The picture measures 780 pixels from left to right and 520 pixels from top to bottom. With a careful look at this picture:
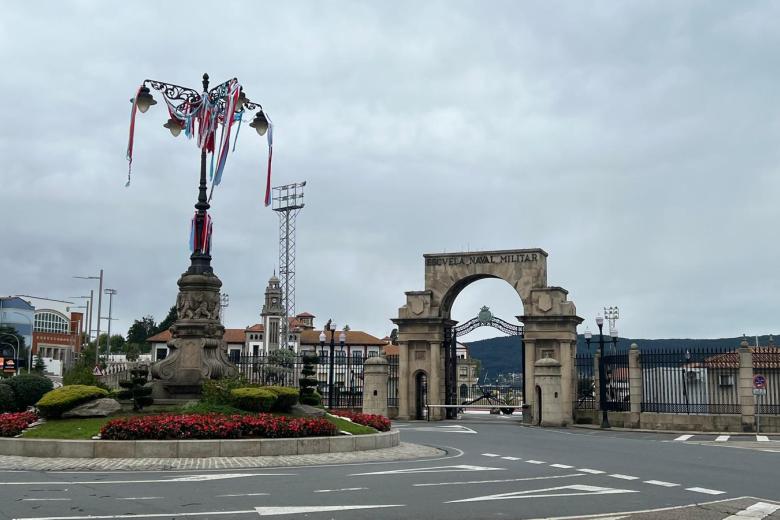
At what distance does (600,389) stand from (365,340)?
103177mm

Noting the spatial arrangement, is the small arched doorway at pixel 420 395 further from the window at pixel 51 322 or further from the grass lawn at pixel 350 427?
the window at pixel 51 322

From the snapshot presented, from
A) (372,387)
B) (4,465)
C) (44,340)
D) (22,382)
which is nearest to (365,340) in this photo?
(44,340)

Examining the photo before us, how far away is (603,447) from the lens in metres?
22.4

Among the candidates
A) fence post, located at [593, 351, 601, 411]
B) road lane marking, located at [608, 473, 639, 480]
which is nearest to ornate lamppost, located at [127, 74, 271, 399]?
road lane marking, located at [608, 473, 639, 480]

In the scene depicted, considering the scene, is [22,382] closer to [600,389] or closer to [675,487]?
[675,487]

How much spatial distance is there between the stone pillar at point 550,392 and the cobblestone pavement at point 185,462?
1735cm

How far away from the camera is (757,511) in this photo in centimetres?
1069

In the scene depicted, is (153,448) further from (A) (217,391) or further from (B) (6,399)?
(B) (6,399)

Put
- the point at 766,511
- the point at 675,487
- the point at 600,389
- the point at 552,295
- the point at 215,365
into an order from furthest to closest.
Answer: the point at 552,295
the point at 600,389
the point at 215,365
the point at 675,487
the point at 766,511

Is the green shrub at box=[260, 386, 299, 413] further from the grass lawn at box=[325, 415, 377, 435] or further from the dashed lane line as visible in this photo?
the dashed lane line

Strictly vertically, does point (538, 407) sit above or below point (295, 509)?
above

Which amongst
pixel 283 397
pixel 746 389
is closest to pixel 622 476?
pixel 283 397

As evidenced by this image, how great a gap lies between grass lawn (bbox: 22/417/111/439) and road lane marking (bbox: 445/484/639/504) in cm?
1001

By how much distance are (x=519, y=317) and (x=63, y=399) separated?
73.8ft
